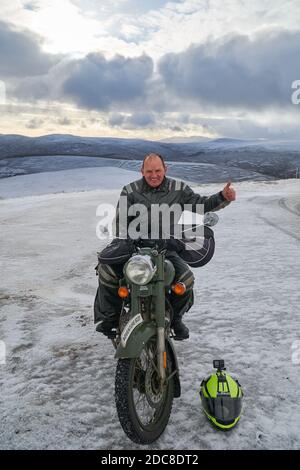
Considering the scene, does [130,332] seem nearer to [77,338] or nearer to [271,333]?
[77,338]

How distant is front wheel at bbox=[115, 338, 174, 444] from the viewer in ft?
8.78

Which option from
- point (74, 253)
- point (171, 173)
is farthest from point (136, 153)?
point (74, 253)

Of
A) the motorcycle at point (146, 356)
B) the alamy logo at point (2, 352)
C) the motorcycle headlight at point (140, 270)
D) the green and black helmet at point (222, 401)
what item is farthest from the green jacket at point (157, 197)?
the alamy logo at point (2, 352)

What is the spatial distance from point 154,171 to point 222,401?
79.3 inches

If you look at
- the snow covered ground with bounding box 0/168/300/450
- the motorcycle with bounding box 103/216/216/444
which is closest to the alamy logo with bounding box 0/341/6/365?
the snow covered ground with bounding box 0/168/300/450

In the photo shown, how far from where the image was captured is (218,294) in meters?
6.36

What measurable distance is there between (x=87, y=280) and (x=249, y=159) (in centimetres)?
14504

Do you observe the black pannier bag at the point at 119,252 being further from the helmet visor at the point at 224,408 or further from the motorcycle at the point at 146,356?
the helmet visor at the point at 224,408

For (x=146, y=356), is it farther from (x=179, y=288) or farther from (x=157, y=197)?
(x=157, y=197)

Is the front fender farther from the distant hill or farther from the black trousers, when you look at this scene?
the distant hill

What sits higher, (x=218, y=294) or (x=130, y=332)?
→ (x=130, y=332)

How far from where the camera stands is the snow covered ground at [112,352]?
A: 3.05 m

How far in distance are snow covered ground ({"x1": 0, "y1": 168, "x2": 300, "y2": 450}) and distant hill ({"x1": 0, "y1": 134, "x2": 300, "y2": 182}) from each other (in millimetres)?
85375

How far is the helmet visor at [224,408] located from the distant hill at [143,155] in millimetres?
89911
